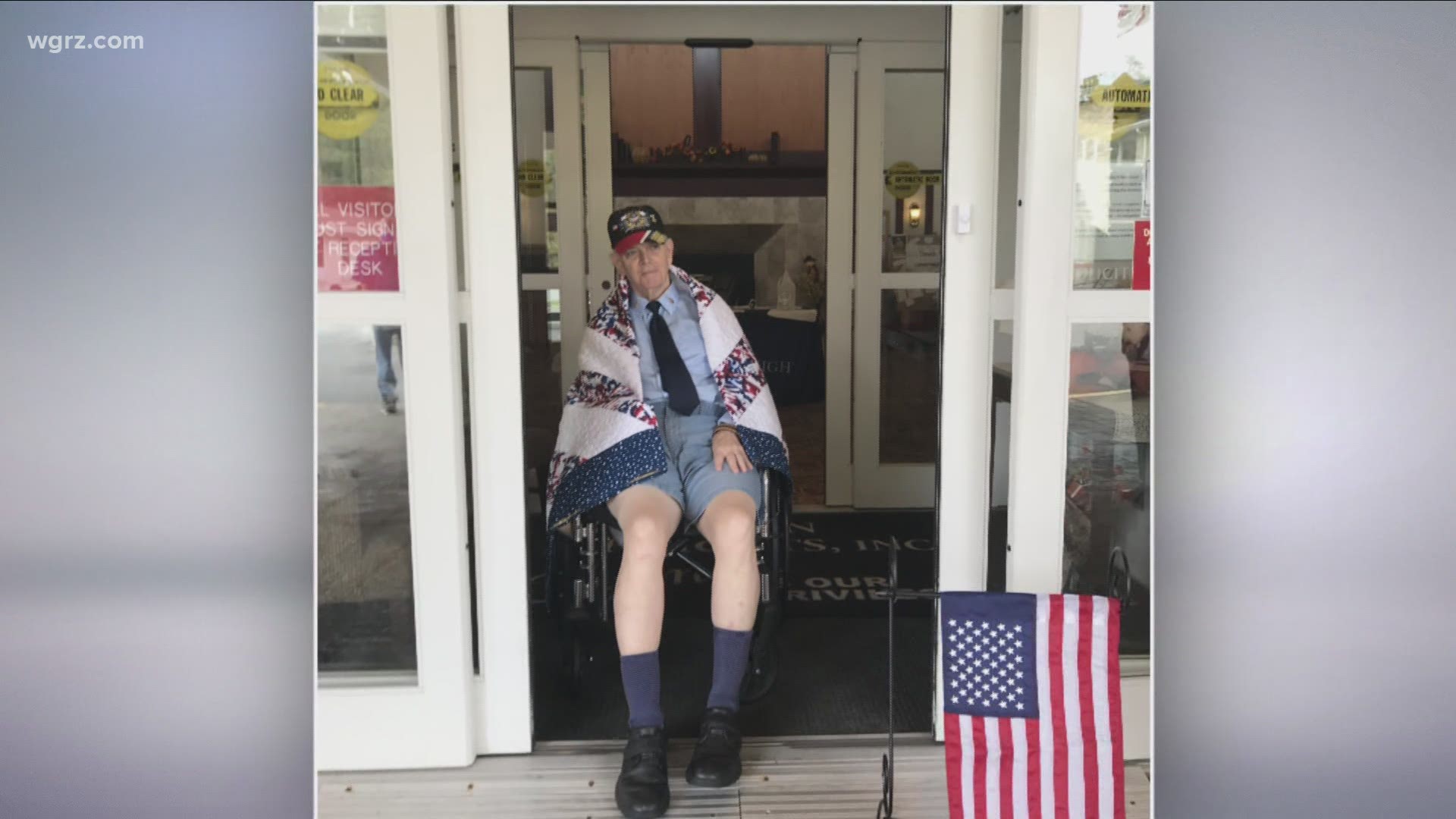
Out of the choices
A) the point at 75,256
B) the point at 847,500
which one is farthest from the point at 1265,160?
the point at 847,500

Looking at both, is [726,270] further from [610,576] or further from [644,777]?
[644,777]

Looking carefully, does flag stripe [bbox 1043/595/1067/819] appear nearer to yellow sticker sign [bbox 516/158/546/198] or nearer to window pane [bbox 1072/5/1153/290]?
window pane [bbox 1072/5/1153/290]

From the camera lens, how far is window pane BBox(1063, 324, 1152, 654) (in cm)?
148

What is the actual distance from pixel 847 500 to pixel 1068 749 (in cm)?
295

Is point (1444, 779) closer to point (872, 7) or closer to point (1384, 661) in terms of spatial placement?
point (1384, 661)

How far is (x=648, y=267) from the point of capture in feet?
7.93

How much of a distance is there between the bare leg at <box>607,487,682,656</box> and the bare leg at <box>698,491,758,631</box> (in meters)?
0.13

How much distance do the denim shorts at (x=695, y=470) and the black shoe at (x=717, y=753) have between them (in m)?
0.45

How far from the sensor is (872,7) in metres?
3.69

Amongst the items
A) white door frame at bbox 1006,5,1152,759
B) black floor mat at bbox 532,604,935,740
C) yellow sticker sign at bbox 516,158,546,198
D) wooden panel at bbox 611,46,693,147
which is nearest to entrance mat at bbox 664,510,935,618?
black floor mat at bbox 532,604,935,740

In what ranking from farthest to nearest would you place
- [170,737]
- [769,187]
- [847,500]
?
[769,187]
[847,500]
[170,737]

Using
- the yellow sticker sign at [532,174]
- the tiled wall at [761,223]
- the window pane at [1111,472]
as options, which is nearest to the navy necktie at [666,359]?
the window pane at [1111,472]

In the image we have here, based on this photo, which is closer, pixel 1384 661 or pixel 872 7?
pixel 1384 661

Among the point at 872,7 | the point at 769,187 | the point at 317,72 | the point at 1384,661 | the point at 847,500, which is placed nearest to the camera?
the point at 317,72
